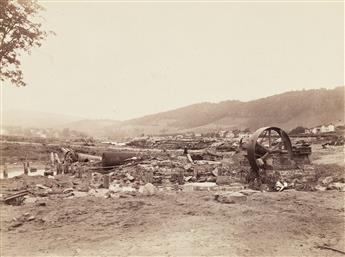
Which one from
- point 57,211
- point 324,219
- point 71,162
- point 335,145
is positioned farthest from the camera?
point 335,145

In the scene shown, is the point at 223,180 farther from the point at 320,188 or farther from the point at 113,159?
the point at 113,159

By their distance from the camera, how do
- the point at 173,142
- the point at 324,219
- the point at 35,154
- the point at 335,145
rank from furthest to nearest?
the point at 173,142
the point at 35,154
the point at 335,145
the point at 324,219

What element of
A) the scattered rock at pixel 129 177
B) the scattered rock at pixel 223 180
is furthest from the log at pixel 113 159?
the scattered rock at pixel 223 180

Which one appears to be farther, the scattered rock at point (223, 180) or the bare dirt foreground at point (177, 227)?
the scattered rock at point (223, 180)

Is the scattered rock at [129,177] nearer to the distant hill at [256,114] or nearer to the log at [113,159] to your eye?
the log at [113,159]

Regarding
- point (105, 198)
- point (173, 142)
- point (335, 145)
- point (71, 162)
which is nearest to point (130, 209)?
point (105, 198)

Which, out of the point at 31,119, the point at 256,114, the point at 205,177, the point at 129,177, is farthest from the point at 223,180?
the point at 31,119

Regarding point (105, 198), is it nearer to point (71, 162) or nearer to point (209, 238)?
point (209, 238)
